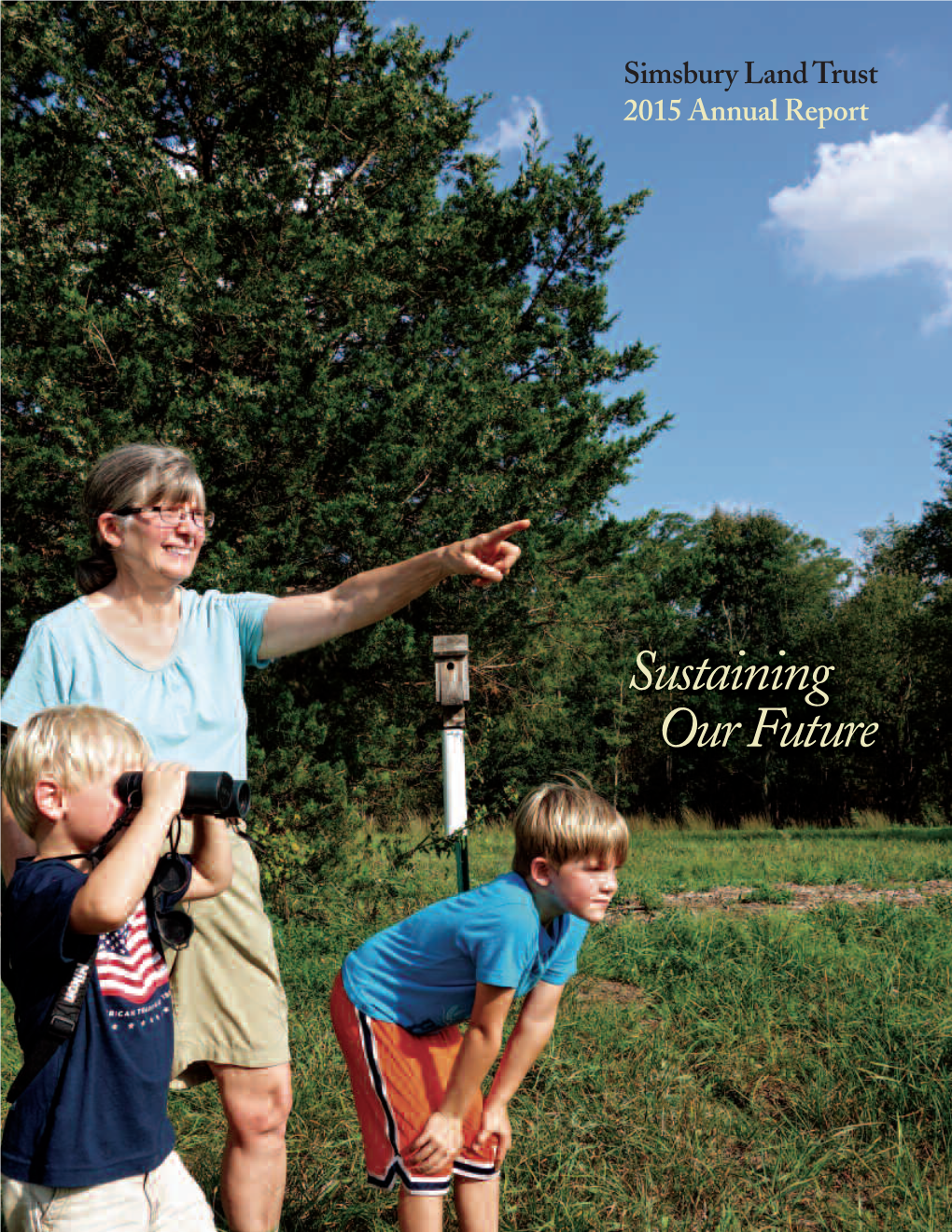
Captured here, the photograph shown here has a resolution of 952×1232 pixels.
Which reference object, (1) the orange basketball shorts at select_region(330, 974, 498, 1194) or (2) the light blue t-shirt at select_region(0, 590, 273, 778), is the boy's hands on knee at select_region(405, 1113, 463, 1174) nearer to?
(1) the orange basketball shorts at select_region(330, 974, 498, 1194)

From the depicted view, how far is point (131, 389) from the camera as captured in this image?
6.01 m

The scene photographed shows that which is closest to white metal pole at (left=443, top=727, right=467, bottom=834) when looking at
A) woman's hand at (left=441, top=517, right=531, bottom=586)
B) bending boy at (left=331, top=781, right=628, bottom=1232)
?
bending boy at (left=331, top=781, right=628, bottom=1232)

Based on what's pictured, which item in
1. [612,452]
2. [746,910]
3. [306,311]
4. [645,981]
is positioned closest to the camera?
[645,981]

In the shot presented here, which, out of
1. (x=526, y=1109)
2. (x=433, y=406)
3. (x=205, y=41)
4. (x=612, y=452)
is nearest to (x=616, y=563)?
(x=612, y=452)

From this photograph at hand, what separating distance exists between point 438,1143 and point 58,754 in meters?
1.04

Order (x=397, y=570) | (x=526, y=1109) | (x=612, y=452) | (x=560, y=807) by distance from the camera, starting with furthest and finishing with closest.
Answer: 1. (x=612, y=452)
2. (x=526, y=1109)
3. (x=397, y=570)
4. (x=560, y=807)

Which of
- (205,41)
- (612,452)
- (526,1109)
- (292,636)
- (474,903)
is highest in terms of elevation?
(205,41)

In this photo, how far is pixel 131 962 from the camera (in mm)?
1771

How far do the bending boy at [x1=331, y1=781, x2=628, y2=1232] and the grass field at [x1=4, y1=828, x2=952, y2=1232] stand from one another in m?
0.84

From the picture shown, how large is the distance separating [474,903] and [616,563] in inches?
251

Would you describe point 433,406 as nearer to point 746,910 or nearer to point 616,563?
point 616,563

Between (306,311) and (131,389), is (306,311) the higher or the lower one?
the higher one

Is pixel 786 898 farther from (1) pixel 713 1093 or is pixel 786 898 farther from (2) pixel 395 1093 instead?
(2) pixel 395 1093

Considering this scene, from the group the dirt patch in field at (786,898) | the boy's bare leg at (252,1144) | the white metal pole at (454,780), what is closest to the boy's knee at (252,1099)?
the boy's bare leg at (252,1144)
